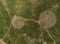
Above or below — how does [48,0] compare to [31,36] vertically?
above

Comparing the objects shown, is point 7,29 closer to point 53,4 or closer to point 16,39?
point 16,39

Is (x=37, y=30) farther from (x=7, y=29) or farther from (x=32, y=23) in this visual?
(x=7, y=29)

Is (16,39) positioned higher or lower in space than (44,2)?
lower

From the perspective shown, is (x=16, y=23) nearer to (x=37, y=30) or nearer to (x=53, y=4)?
(x=37, y=30)

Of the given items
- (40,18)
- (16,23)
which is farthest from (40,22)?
(16,23)

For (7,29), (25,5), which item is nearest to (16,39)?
(7,29)
